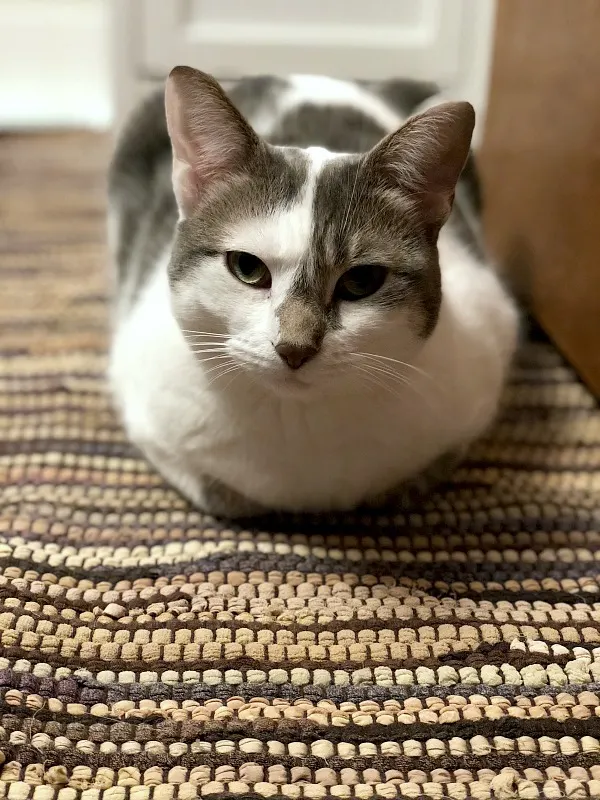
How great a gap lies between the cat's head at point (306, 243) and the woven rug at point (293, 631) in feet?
0.86

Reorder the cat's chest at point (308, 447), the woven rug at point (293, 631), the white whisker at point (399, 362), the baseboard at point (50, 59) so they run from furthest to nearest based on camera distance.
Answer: the baseboard at point (50, 59), the cat's chest at point (308, 447), the white whisker at point (399, 362), the woven rug at point (293, 631)

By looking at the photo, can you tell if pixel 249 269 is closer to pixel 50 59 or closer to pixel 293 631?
pixel 293 631

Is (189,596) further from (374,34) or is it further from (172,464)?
(374,34)

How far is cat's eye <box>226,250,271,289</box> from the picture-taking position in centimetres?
84

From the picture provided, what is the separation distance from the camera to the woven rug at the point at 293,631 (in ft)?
2.45

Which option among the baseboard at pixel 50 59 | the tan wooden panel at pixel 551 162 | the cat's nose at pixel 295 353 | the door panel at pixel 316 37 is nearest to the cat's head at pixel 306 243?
the cat's nose at pixel 295 353

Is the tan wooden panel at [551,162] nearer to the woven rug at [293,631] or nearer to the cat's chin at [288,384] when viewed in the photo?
the woven rug at [293,631]

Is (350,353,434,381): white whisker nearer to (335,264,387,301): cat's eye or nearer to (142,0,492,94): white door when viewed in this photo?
(335,264,387,301): cat's eye

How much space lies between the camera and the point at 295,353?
2.61 ft

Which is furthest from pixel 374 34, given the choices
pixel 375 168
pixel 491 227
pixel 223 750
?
pixel 223 750

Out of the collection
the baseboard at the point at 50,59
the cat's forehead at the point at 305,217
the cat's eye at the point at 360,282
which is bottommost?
the baseboard at the point at 50,59

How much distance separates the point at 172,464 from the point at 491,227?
0.89 meters

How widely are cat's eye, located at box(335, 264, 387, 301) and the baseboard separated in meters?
2.26

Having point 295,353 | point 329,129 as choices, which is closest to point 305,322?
point 295,353
